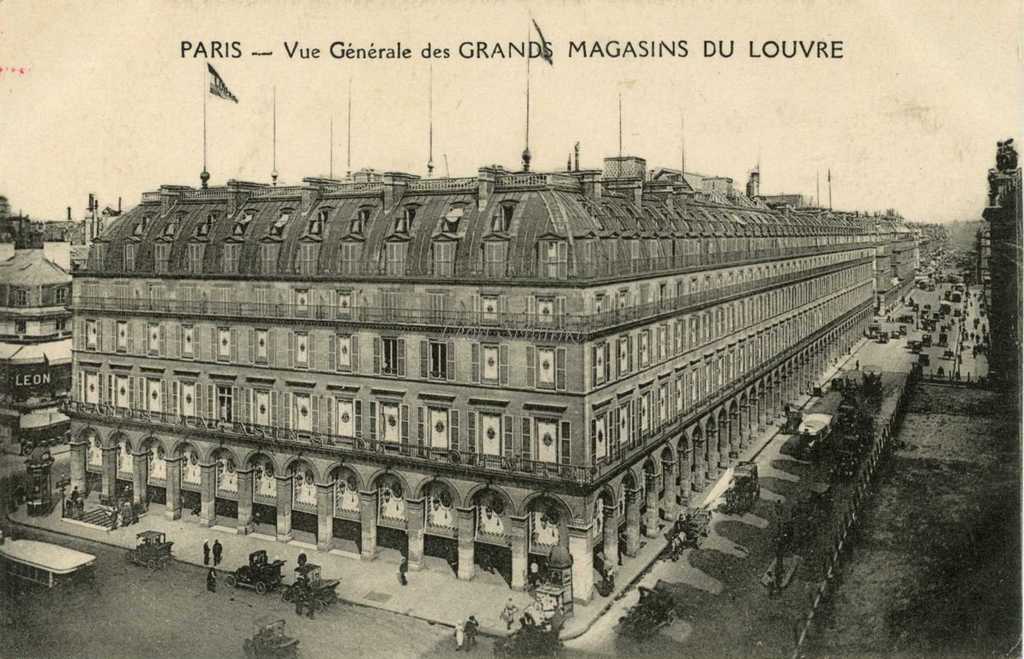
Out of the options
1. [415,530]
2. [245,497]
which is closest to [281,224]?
[245,497]

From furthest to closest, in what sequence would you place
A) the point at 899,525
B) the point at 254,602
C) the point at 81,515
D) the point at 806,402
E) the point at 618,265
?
1. the point at 806,402
2. the point at 81,515
3. the point at 899,525
4. the point at 618,265
5. the point at 254,602

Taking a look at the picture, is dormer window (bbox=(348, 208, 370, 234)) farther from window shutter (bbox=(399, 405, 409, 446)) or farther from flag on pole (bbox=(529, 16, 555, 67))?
flag on pole (bbox=(529, 16, 555, 67))

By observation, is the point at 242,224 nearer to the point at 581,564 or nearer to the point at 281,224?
the point at 281,224

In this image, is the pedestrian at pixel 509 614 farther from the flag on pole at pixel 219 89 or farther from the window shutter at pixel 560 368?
the flag on pole at pixel 219 89

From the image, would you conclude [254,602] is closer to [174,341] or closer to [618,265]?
[174,341]

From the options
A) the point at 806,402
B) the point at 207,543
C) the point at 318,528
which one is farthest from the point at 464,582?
the point at 806,402

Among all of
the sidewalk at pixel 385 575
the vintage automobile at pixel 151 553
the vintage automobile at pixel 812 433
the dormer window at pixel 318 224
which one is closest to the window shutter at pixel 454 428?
the sidewalk at pixel 385 575
